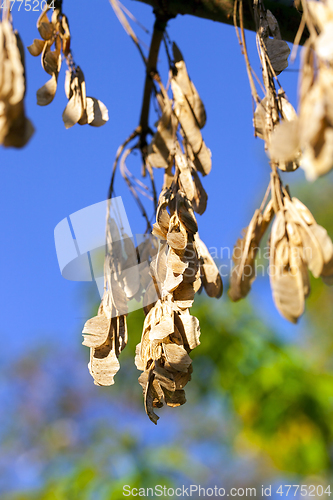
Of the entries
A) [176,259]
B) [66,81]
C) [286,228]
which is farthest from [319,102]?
[66,81]

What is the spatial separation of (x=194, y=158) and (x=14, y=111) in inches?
14.1

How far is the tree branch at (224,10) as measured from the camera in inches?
29.5

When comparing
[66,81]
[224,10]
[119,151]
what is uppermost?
[224,10]

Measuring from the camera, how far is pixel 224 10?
30.8 inches

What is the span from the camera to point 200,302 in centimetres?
287

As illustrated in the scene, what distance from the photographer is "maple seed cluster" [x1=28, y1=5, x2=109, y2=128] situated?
67 cm

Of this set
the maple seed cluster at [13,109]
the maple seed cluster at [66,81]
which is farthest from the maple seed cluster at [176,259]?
the maple seed cluster at [13,109]

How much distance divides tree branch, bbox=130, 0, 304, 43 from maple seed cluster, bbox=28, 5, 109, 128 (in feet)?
0.58

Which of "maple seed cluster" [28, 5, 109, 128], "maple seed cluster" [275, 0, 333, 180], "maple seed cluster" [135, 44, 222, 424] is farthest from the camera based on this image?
"maple seed cluster" [28, 5, 109, 128]

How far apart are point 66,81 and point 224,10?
33cm

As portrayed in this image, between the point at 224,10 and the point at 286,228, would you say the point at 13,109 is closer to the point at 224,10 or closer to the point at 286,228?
the point at 286,228

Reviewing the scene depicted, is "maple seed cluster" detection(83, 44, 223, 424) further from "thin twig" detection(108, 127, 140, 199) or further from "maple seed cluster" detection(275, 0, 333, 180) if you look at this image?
"maple seed cluster" detection(275, 0, 333, 180)

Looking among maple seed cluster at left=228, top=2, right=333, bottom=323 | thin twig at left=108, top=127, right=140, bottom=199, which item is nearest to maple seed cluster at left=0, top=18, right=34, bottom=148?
maple seed cluster at left=228, top=2, right=333, bottom=323

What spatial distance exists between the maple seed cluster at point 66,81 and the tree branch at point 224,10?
18cm
